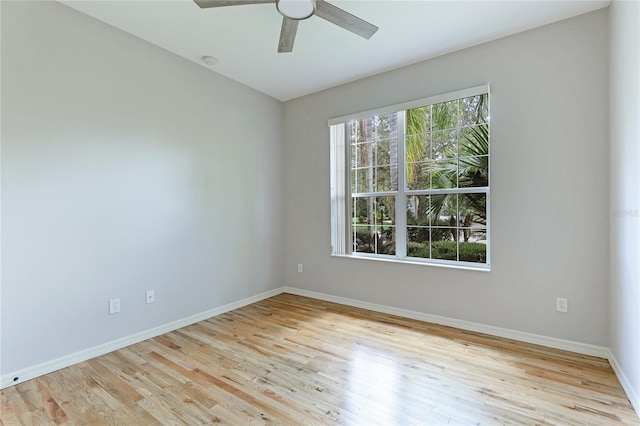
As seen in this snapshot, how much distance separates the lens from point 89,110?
2.40 metres

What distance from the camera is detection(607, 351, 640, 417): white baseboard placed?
171 centimetres

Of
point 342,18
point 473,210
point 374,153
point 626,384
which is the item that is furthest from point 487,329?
point 342,18

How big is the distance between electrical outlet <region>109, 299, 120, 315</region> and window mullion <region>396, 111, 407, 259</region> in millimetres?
2755

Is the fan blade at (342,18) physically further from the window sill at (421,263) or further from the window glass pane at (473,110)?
the window sill at (421,263)

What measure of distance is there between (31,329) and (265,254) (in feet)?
7.65

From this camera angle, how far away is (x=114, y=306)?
254 centimetres

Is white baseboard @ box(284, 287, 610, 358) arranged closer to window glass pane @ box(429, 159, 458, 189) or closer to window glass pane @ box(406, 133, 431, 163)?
window glass pane @ box(429, 159, 458, 189)

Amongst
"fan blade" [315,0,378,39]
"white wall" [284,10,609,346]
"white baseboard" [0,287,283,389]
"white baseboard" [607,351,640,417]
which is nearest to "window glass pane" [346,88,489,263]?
"white wall" [284,10,609,346]

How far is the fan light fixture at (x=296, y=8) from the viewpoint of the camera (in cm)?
191

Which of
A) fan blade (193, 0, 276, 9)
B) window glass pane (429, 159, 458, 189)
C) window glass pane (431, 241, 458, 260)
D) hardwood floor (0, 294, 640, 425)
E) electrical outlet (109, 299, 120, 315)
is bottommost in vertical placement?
hardwood floor (0, 294, 640, 425)

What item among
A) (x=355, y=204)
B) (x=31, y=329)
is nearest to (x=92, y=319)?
(x=31, y=329)

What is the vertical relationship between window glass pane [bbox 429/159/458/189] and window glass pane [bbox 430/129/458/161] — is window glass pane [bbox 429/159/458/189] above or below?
below

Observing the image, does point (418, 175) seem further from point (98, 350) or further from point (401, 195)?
point (98, 350)

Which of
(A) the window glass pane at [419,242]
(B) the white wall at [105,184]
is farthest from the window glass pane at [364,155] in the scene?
(B) the white wall at [105,184]
